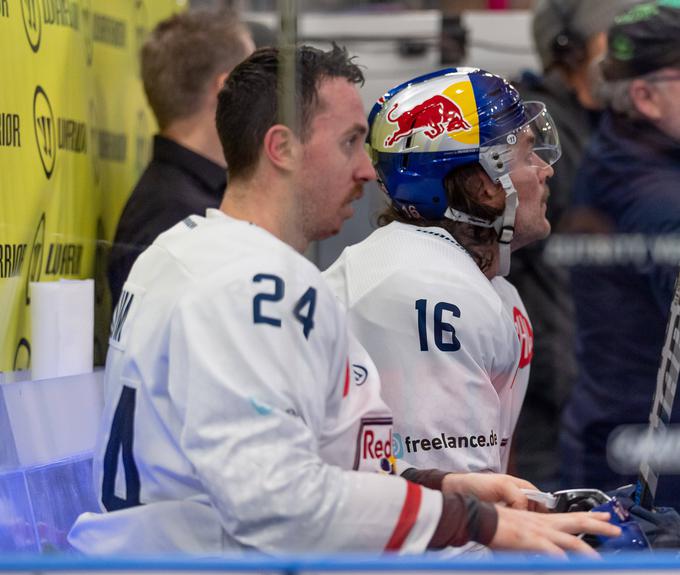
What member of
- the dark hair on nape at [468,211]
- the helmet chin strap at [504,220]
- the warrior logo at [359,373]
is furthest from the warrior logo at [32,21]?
the warrior logo at [359,373]

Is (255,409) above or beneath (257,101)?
beneath

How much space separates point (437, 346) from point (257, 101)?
58cm

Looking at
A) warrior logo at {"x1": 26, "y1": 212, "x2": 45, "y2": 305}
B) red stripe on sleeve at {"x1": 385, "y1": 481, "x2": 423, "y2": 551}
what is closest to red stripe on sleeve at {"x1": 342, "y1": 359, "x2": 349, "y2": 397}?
red stripe on sleeve at {"x1": 385, "y1": 481, "x2": 423, "y2": 551}

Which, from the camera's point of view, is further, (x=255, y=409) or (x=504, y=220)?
(x=504, y=220)

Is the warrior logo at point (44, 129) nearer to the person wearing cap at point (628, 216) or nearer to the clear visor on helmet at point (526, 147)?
the clear visor on helmet at point (526, 147)

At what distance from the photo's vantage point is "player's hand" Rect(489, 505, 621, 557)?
6.36 ft

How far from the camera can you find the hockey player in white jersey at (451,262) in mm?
2492

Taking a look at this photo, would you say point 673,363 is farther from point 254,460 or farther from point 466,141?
point 254,460

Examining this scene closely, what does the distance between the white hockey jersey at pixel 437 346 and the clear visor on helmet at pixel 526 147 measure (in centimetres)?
22

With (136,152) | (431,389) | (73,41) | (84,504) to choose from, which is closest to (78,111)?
(73,41)

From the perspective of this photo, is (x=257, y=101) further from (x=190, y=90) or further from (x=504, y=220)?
(x=190, y=90)

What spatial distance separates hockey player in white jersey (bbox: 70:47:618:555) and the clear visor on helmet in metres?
0.50

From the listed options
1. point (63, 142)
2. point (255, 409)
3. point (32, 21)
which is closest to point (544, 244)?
point (63, 142)

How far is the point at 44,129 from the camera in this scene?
118 inches
